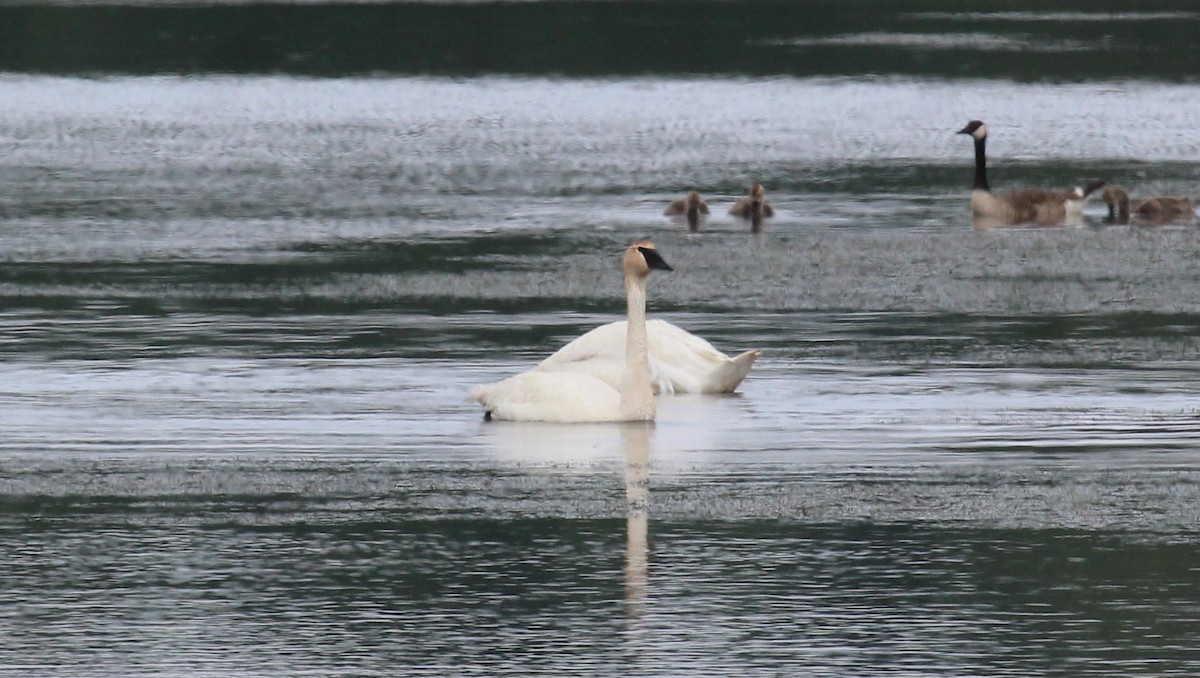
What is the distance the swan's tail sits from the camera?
49.3 ft

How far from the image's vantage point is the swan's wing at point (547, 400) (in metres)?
14.2

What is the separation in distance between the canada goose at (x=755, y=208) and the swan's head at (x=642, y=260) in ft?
32.5

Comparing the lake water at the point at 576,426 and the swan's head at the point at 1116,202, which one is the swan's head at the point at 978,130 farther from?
the swan's head at the point at 1116,202

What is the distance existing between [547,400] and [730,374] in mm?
1359

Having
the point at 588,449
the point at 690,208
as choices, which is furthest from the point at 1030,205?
the point at 588,449

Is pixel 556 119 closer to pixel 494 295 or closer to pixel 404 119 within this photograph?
pixel 404 119

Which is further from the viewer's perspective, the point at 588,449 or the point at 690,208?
the point at 690,208

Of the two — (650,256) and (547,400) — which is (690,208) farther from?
(547,400)

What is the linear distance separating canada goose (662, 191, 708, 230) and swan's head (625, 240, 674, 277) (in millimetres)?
10075

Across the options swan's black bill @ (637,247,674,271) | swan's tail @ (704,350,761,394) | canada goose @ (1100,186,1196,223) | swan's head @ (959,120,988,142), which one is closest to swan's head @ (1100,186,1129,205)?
canada goose @ (1100,186,1196,223)

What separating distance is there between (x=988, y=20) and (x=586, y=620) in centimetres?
5421

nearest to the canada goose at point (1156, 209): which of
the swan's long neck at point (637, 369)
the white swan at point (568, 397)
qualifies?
the swan's long neck at point (637, 369)

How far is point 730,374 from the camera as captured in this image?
15133mm

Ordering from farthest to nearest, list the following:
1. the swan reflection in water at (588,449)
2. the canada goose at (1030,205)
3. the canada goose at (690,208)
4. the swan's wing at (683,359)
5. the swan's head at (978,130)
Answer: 1. the swan's head at (978,130)
2. the canada goose at (1030,205)
3. the canada goose at (690,208)
4. the swan's wing at (683,359)
5. the swan reflection in water at (588,449)
